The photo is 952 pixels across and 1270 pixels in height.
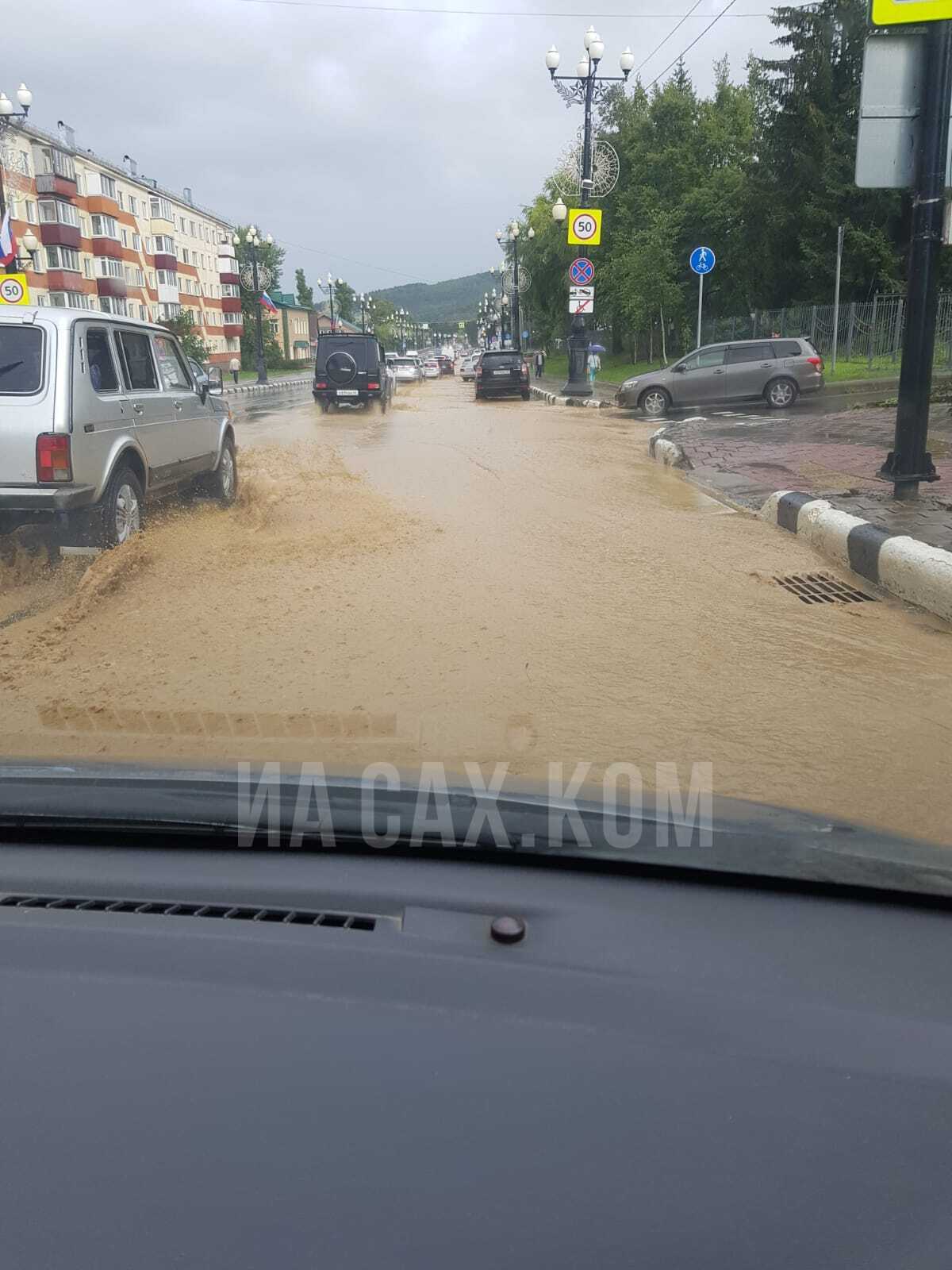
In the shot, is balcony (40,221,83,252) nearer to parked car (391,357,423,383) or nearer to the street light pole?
parked car (391,357,423,383)

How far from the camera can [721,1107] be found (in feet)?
4.56

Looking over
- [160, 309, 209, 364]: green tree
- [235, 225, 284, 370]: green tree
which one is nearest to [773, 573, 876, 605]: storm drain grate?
[160, 309, 209, 364]: green tree

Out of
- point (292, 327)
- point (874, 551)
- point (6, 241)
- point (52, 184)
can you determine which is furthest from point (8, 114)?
point (292, 327)

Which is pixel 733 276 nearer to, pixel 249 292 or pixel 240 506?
pixel 240 506

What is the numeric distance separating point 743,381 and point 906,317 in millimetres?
13392

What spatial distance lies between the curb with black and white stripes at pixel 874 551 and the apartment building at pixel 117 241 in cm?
4173

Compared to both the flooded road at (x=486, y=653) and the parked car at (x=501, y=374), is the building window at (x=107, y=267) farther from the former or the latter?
the flooded road at (x=486, y=653)

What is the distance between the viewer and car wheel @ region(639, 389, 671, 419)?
22.9 m

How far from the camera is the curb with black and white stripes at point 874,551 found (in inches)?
251

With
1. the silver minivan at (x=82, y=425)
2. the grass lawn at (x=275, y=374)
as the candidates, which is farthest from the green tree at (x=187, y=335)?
the silver minivan at (x=82, y=425)

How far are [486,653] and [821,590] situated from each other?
8.95 feet

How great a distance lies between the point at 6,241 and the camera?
71.9ft

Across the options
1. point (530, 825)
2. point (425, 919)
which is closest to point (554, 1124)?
point (425, 919)

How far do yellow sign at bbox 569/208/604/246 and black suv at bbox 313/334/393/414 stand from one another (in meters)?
5.67
